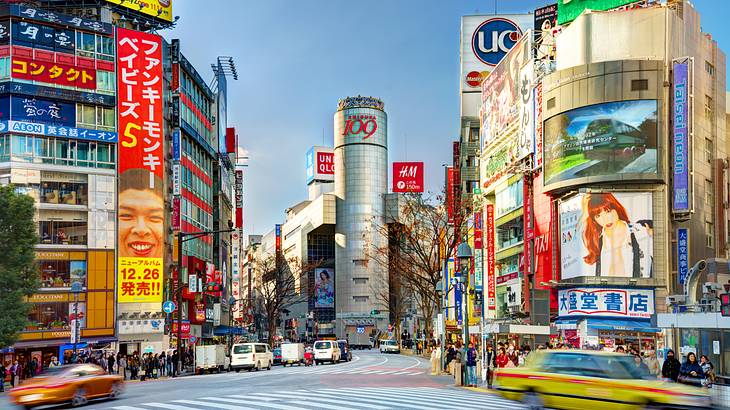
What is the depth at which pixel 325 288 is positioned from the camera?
6590 inches

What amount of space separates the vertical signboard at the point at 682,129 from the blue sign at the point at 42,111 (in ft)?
137

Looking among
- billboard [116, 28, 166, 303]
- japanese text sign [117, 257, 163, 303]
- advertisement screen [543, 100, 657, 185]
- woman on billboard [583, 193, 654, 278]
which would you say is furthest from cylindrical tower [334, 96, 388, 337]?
woman on billboard [583, 193, 654, 278]

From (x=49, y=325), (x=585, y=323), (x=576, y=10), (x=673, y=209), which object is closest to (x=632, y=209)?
(x=673, y=209)

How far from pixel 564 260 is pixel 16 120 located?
38766 mm

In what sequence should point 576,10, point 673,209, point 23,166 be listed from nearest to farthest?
point 673,209 < point 576,10 < point 23,166

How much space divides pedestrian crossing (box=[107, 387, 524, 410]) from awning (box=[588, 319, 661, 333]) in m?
23.2

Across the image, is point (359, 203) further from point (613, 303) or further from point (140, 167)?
point (613, 303)

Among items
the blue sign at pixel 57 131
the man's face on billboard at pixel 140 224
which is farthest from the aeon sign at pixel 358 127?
the blue sign at pixel 57 131

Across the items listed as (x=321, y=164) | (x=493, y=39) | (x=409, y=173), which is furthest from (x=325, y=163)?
(x=493, y=39)

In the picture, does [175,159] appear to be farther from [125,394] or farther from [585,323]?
[125,394]

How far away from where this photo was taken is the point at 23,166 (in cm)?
6562

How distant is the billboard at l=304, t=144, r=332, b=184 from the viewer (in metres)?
187

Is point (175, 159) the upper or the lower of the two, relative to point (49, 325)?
upper

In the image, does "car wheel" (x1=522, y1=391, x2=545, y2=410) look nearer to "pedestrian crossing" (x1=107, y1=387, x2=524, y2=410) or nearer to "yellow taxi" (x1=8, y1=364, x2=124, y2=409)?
"pedestrian crossing" (x1=107, y1=387, x2=524, y2=410)
